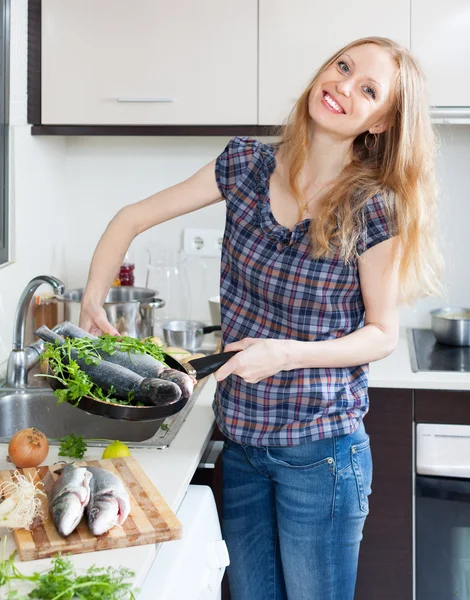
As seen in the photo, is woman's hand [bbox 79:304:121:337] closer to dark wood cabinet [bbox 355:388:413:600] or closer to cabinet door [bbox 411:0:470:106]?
dark wood cabinet [bbox 355:388:413:600]

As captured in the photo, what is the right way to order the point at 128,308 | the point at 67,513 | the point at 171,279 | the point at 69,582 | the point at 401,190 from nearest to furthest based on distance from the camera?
the point at 69,582 → the point at 67,513 → the point at 401,190 → the point at 128,308 → the point at 171,279

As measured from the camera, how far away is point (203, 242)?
271 cm

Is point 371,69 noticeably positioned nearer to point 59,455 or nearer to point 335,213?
point 335,213

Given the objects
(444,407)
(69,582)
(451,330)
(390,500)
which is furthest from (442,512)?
(69,582)

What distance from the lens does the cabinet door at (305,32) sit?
2.25 metres

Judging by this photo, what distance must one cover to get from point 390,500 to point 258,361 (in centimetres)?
85

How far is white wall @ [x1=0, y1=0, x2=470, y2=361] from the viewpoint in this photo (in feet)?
8.48

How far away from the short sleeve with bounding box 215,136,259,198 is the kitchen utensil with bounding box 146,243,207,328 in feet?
3.38

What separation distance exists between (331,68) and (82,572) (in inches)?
38.5

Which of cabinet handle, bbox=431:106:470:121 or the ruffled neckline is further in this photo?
cabinet handle, bbox=431:106:470:121

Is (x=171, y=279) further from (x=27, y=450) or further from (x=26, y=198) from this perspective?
(x=27, y=450)

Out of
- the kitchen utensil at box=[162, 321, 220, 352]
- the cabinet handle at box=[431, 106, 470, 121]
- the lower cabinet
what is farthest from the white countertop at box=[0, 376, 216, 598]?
the cabinet handle at box=[431, 106, 470, 121]

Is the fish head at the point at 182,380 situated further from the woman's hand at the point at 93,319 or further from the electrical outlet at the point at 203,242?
the electrical outlet at the point at 203,242

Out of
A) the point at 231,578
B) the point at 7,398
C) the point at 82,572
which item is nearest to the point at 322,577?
the point at 231,578
